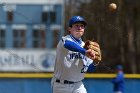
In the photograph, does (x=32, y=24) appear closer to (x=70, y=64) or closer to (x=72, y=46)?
(x=70, y=64)

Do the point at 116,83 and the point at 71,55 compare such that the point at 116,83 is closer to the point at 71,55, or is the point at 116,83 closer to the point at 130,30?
the point at 71,55

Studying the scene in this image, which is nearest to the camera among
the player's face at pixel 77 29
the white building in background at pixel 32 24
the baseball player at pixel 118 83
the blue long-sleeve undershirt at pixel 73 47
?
the blue long-sleeve undershirt at pixel 73 47

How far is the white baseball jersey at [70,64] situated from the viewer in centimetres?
555

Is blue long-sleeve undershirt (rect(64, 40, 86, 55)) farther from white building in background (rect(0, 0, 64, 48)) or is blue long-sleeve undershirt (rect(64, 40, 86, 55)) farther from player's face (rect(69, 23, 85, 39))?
white building in background (rect(0, 0, 64, 48))

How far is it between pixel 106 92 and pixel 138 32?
50.1 ft

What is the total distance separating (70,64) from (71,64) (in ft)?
0.04

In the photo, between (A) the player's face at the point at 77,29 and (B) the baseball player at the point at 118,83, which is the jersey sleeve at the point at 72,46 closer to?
(A) the player's face at the point at 77,29

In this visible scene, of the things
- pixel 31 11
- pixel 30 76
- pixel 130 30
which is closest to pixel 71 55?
pixel 30 76

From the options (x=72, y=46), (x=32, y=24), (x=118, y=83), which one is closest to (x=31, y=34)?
(x=32, y=24)

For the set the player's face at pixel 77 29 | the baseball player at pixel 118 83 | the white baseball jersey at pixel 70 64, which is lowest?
the baseball player at pixel 118 83

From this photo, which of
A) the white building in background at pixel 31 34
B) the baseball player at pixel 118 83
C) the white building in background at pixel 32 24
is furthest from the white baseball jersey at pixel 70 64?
the white building in background at pixel 31 34

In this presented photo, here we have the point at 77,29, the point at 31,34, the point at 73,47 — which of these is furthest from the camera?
the point at 31,34

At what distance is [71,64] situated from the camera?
219 inches

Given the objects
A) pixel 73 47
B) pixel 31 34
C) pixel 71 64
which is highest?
pixel 73 47
